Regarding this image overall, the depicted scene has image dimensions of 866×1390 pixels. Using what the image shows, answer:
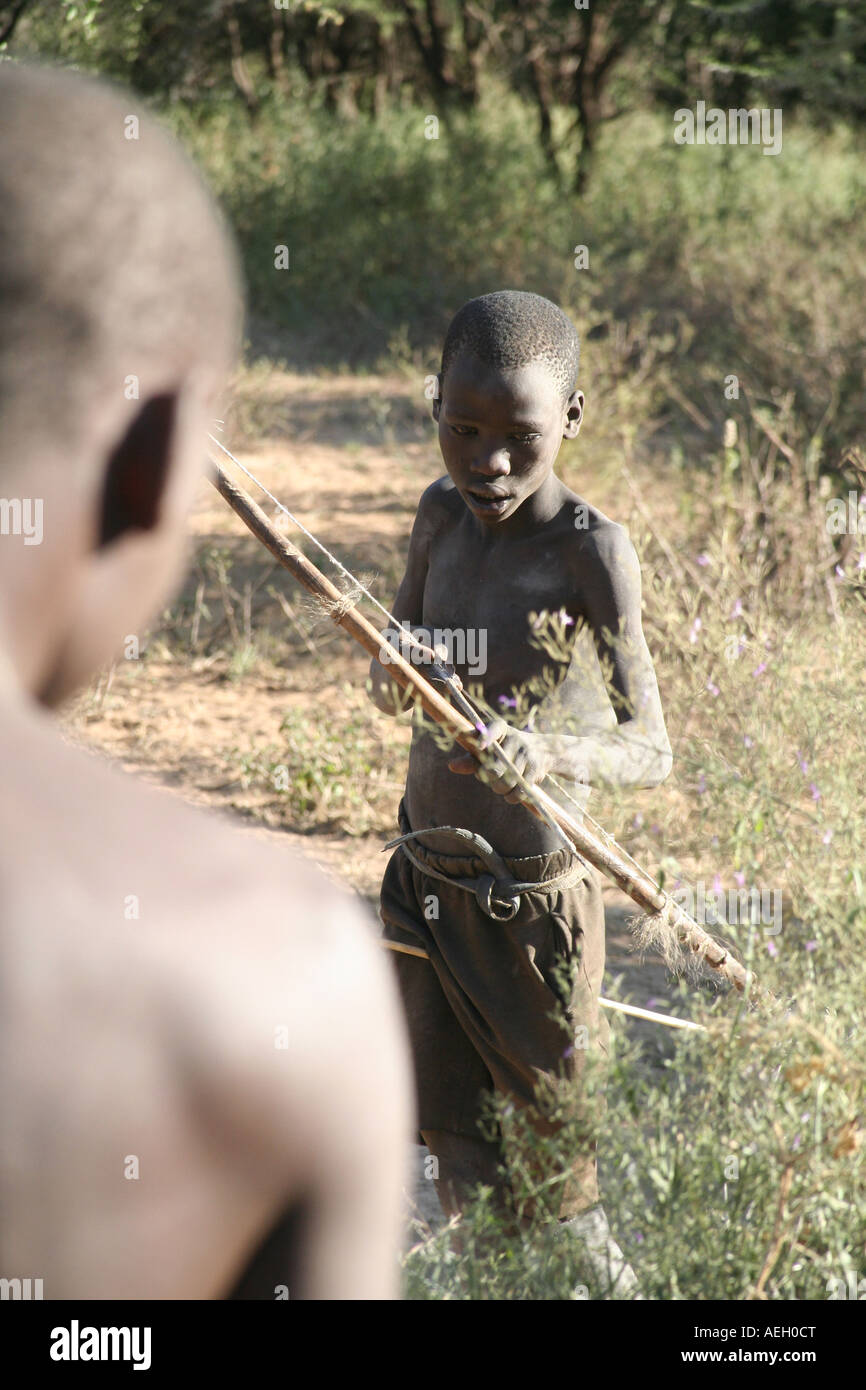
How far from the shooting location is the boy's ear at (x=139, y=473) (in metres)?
0.68

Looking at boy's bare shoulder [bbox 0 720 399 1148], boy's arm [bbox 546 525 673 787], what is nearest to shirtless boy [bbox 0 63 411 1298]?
boy's bare shoulder [bbox 0 720 399 1148]

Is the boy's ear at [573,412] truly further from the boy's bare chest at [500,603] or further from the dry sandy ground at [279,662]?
the dry sandy ground at [279,662]

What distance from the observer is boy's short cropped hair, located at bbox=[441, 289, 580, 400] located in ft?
6.66

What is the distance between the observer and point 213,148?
38.3 ft

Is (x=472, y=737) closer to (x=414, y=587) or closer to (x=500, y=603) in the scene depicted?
(x=500, y=603)

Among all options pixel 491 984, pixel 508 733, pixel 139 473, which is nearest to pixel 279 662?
pixel 491 984

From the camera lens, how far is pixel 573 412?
220 centimetres

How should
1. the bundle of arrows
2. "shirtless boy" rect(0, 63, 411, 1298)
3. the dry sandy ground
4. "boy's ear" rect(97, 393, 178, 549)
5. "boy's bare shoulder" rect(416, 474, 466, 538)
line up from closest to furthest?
"shirtless boy" rect(0, 63, 411, 1298), "boy's ear" rect(97, 393, 178, 549), the bundle of arrows, "boy's bare shoulder" rect(416, 474, 466, 538), the dry sandy ground

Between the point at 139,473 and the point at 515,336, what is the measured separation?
1.44m

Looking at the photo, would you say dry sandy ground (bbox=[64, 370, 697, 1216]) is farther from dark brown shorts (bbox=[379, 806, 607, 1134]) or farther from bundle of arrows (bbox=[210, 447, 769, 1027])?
bundle of arrows (bbox=[210, 447, 769, 1027])

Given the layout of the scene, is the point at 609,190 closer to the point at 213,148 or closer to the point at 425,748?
the point at 213,148

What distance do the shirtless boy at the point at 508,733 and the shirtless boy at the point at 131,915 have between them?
1264 millimetres

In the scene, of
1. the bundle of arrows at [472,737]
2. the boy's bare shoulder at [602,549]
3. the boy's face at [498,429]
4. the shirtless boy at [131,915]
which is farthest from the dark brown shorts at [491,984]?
the shirtless boy at [131,915]

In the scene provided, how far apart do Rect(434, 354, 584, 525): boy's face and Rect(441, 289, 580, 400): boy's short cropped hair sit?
0.6 inches
